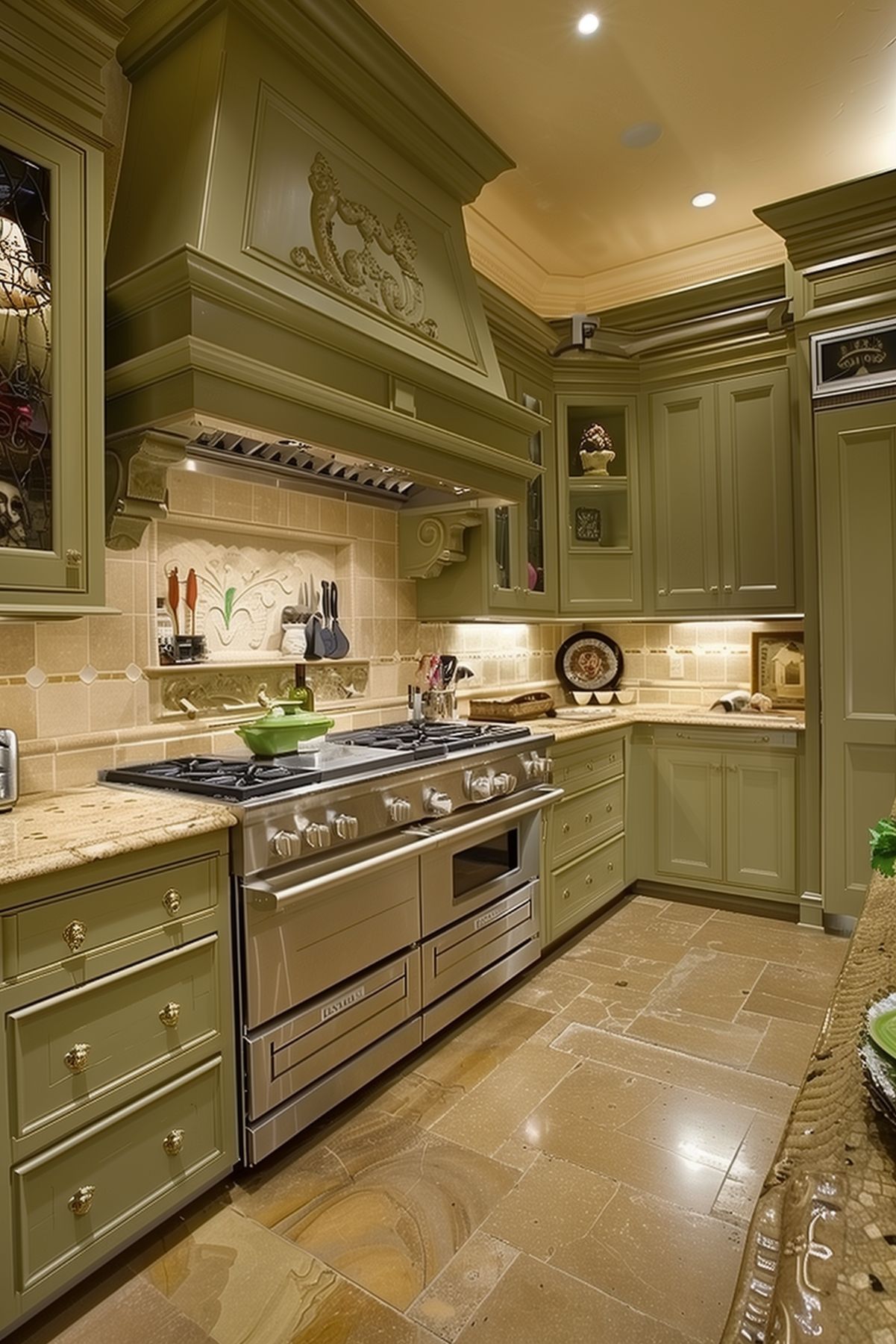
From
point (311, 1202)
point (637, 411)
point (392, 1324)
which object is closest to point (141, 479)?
point (311, 1202)

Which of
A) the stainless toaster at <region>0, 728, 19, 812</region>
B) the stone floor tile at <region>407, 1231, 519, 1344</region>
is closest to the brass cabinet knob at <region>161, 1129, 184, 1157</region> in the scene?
the stone floor tile at <region>407, 1231, 519, 1344</region>

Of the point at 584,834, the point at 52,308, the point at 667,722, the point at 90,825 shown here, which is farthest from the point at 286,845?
the point at 667,722

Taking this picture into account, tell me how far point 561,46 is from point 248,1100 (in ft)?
10.8

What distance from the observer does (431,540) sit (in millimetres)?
3244

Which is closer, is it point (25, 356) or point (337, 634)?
point (25, 356)

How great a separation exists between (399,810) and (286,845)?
17.8 inches

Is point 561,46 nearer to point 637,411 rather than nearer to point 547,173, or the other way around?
point 547,173

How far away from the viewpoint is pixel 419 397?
8.23ft

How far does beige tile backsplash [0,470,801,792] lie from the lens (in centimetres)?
206

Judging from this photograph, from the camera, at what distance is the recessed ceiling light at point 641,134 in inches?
117

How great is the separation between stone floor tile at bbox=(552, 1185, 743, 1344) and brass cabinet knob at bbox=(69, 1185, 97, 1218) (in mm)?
969

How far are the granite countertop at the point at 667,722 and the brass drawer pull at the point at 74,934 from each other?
2030 millimetres

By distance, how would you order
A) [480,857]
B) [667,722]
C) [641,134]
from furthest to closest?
[667,722] < [641,134] < [480,857]

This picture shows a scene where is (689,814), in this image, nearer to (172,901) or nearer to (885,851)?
(172,901)
